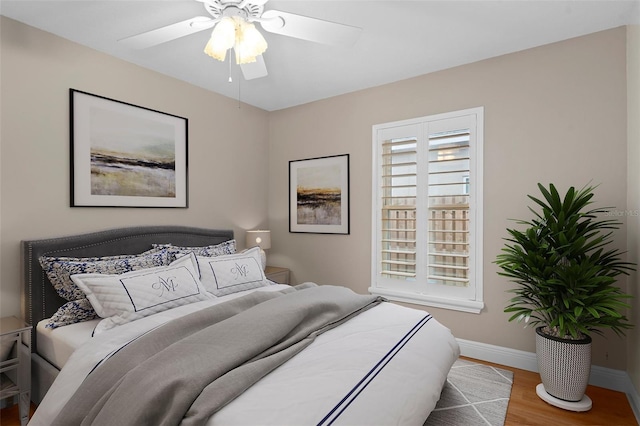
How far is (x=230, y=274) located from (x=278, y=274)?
3.65 ft

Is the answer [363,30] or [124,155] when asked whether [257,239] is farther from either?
[363,30]

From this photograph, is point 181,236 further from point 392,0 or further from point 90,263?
point 392,0

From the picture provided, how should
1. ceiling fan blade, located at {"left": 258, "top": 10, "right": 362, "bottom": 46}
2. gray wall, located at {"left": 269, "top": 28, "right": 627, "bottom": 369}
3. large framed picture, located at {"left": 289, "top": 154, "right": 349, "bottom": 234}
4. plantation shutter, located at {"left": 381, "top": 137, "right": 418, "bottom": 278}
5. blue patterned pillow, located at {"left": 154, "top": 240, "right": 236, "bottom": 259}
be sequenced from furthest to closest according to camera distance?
large framed picture, located at {"left": 289, "top": 154, "right": 349, "bottom": 234}
plantation shutter, located at {"left": 381, "top": 137, "right": 418, "bottom": 278}
blue patterned pillow, located at {"left": 154, "top": 240, "right": 236, "bottom": 259}
gray wall, located at {"left": 269, "top": 28, "right": 627, "bottom": 369}
ceiling fan blade, located at {"left": 258, "top": 10, "right": 362, "bottom": 46}

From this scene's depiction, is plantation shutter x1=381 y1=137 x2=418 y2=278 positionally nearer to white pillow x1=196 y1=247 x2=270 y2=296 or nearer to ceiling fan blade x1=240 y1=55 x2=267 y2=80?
white pillow x1=196 y1=247 x2=270 y2=296

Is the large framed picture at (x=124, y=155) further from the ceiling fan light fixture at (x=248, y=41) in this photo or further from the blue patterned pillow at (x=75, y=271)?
the ceiling fan light fixture at (x=248, y=41)

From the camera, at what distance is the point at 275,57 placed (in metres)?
2.96

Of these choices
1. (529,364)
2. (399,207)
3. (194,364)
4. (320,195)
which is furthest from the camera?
(320,195)

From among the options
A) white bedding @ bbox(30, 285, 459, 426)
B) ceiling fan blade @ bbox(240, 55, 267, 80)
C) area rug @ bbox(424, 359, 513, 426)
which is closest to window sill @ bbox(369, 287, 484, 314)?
area rug @ bbox(424, 359, 513, 426)

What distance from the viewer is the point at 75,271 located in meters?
2.38

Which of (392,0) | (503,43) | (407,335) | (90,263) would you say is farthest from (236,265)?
(503,43)

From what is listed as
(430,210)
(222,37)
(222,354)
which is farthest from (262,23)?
(430,210)

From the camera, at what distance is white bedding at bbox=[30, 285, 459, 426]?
1.26 metres

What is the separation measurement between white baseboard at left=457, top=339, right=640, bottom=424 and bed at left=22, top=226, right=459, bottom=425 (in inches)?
41.4

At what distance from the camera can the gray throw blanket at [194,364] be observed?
1257mm
